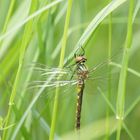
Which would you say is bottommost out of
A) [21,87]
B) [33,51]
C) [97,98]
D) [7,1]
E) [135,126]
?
[135,126]

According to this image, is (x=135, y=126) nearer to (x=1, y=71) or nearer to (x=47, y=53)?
(x=47, y=53)

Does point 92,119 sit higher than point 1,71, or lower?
lower

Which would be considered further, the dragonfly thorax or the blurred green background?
the blurred green background

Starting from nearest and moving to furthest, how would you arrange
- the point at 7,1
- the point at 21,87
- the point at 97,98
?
1. the point at 21,87
2. the point at 7,1
3. the point at 97,98

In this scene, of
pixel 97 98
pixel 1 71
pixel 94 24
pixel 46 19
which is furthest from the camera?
pixel 97 98

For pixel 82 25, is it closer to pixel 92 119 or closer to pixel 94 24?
pixel 92 119

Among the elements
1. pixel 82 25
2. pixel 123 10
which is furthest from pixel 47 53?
pixel 123 10

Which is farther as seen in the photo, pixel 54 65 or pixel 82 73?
→ pixel 54 65

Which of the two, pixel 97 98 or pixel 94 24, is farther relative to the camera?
pixel 97 98

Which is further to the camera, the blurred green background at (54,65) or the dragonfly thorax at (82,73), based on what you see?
the blurred green background at (54,65)
